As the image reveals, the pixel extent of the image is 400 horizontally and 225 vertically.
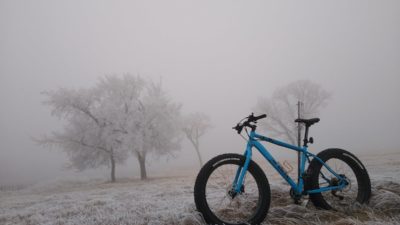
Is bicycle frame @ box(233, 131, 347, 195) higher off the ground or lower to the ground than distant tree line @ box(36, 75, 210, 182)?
lower

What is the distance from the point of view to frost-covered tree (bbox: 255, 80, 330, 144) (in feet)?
94.3

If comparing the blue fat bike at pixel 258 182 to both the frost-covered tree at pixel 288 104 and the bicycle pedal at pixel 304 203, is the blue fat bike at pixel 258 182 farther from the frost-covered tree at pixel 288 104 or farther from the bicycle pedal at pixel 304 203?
the frost-covered tree at pixel 288 104

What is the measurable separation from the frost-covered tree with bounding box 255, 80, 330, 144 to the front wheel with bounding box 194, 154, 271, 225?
26129 millimetres

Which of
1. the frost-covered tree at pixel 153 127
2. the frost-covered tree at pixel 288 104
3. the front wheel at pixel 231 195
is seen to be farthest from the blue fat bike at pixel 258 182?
the frost-covered tree at pixel 288 104

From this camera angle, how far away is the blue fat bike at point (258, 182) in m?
3.20

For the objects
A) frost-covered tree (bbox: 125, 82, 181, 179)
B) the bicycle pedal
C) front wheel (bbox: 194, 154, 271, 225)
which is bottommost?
the bicycle pedal

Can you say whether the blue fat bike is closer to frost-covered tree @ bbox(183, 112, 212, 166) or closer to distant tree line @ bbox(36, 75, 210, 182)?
distant tree line @ bbox(36, 75, 210, 182)

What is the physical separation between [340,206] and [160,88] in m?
23.2

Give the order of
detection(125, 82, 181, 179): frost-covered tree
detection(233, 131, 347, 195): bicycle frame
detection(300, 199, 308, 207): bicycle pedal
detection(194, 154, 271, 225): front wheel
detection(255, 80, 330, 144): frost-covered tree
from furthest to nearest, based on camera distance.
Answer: detection(255, 80, 330, 144): frost-covered tree, detection(125, 82, 181, 179): frost-covered tree, detection(300, 199, 308, 207): bicycle pedal, detection(233, 131, 347, 195): bicycle frame, detection(194, 154, 271, 225): front wheel

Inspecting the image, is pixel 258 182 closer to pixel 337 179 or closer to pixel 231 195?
pixel 231 195

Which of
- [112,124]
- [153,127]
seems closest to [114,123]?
[112,124]

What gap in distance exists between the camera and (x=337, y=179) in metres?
3.91

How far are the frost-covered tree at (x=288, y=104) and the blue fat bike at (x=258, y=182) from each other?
991 inches

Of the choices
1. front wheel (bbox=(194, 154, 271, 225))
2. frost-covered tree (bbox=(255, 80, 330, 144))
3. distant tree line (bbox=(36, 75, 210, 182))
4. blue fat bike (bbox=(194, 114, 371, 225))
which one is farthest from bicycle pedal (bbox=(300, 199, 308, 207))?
frost-covered tree (bbox=(255, 80, 330, 144))
